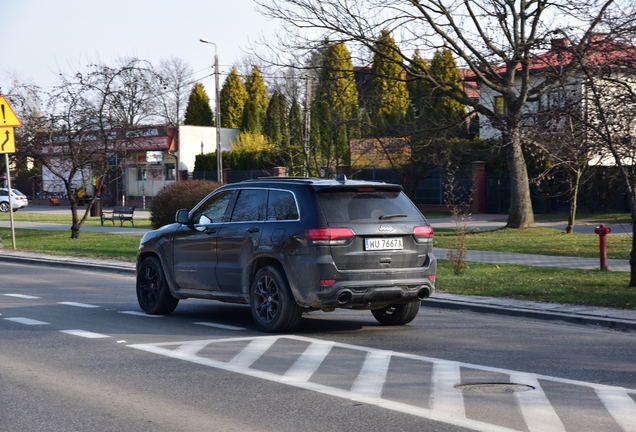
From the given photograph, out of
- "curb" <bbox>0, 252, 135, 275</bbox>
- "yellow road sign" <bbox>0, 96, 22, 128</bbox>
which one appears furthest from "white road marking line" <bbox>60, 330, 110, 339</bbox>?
"yellow road sign" <bbox>0, 96, 22, 128</bbox>

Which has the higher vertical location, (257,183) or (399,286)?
(257,183)

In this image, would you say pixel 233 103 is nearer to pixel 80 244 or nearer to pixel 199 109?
pixel 199 109

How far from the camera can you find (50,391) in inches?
287

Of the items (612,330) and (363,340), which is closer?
(363,340)

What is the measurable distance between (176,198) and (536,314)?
18.5 meters

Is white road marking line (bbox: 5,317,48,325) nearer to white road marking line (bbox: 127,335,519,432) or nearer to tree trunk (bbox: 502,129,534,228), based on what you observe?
white road marking line (bbox: 127,335,519,432)

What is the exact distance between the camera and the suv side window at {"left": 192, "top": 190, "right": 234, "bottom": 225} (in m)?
11.3

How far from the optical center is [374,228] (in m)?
9.94

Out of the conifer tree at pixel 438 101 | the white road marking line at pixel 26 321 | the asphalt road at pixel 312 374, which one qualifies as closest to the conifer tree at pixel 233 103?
the conifer tree at pixel 438 101

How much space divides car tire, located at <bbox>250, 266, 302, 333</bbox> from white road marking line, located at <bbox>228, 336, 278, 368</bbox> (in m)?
0.26

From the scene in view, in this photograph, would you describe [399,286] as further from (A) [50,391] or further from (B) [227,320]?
(A) [50,391]

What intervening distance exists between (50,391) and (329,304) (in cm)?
331

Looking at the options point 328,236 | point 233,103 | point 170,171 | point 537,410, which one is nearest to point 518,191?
point 328,236

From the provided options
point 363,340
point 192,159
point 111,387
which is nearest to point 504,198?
point 192,159
